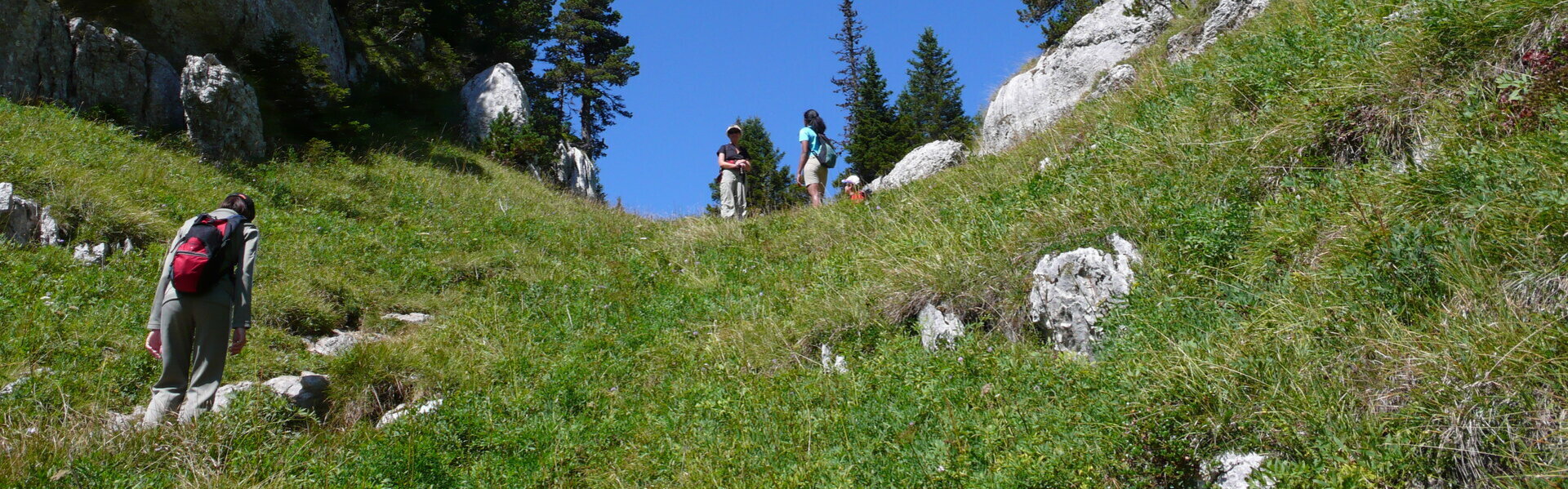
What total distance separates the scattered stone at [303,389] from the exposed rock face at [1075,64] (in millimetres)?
11024

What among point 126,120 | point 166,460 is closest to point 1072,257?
point 166,460

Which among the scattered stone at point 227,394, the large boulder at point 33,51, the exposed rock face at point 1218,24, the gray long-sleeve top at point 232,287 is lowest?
the scattered stone at point 227,394

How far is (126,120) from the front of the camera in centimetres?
1209

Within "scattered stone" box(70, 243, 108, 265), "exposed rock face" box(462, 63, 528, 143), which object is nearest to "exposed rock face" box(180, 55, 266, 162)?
"scattered stone" box(70, 243, 108, 265)

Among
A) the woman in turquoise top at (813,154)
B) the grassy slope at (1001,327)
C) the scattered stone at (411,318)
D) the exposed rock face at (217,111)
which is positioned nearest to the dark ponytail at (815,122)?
the woman in turquoise top at (813,154)

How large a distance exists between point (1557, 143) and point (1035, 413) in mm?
2711

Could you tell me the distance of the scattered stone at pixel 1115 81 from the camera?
11516mm

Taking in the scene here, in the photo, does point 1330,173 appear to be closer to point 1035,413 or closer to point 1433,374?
point 1433,374

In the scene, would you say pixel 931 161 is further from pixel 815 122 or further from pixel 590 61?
pixel 590 61

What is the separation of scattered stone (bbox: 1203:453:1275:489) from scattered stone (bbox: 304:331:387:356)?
6895 millimetres

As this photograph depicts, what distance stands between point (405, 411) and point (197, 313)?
1.57 m

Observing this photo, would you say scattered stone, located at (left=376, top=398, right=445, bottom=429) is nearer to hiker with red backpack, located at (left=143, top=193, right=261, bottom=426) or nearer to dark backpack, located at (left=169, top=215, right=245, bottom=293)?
hiker with red backpack, located at (left=143, top=193, right=261, bottom=426)

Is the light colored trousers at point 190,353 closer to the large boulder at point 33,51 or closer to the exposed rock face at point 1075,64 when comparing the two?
the large boulder at point 33,51

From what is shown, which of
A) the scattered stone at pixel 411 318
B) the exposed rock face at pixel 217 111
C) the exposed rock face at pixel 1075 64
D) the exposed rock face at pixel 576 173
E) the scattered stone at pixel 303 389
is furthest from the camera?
the exposed rock face at pixel 576 173
